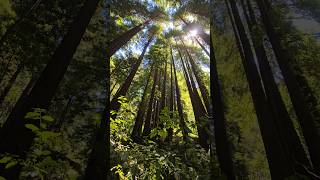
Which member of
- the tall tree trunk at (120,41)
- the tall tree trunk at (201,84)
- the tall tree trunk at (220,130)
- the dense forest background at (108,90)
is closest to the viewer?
the dense forest background at (108,90)

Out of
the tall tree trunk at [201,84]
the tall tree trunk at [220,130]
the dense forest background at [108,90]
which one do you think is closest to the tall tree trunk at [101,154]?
the dense forest background at [108,90]

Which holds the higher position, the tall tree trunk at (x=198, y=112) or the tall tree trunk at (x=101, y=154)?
the tall tree trunk at (x=198, y=112)

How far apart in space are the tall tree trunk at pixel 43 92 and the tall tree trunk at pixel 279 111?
1783 mm

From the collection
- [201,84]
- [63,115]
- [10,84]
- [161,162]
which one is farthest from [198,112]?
[10,84]

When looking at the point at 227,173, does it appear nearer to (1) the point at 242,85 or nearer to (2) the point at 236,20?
(1) the point at 242,85

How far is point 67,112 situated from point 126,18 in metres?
12.7

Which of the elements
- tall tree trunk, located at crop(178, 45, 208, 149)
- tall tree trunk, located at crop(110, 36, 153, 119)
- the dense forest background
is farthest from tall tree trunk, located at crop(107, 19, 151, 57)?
the dense forest background

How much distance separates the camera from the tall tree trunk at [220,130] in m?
2.86

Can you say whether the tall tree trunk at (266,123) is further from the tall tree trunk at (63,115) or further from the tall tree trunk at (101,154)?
the tall tree trunk at (63,115)

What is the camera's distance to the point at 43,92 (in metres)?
2.37

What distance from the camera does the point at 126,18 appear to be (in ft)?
47.5

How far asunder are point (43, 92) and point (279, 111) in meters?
2.03

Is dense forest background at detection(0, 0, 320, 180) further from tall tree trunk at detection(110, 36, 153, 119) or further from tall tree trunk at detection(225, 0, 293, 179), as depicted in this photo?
tall tree trunk at detection(110, 36, 153, 119)

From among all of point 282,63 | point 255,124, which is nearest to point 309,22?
point 282,63
